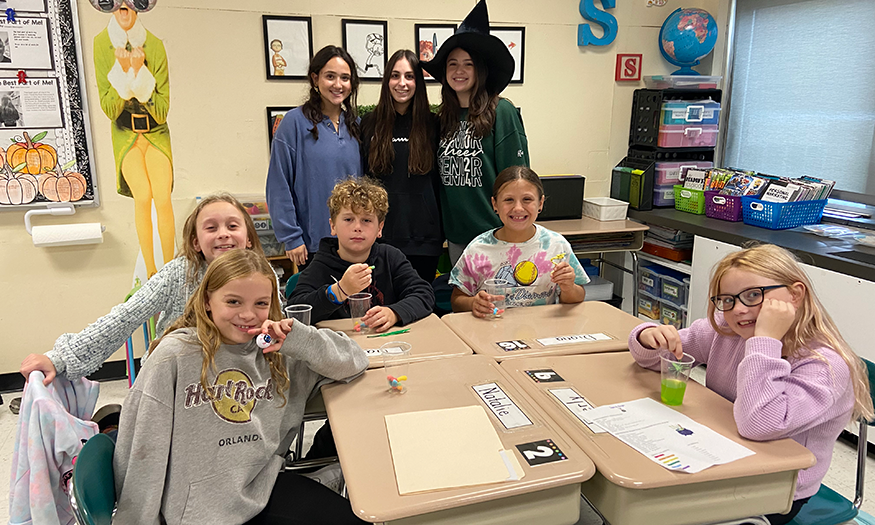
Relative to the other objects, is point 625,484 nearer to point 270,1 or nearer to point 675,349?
point 675,349

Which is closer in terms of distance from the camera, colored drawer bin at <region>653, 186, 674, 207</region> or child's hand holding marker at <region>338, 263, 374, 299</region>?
child's hand holding marker at <region>338, 263, 374, 299</region>

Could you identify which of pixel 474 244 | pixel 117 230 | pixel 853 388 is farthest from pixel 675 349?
pixel 117 230

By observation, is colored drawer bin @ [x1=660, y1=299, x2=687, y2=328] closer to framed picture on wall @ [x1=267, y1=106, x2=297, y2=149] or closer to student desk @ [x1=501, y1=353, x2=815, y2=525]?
student desk @ [x1=501, y1=353, x2=815, y2=525]

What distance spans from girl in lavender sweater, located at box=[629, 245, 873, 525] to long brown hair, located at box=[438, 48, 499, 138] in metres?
1.40

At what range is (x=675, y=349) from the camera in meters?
1.58

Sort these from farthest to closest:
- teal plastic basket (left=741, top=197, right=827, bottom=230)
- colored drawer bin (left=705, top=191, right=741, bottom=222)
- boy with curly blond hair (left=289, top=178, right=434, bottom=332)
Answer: colored drawer bin (left=705, top=191, right=741, bottom=222) < teal plastic basket (left=741, top=197, right=827, bottom=230) < boy with curly blond hair (left=289, top=178, right=434, bottom=332)

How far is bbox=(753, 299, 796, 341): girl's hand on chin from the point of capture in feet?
4.53

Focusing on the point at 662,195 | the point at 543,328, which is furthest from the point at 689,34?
the point at 543,328

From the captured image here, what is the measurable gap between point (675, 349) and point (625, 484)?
1.87ft

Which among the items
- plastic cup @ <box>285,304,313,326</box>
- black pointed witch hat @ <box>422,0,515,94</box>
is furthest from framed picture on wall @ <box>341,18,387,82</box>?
plastic cup @ <box>285,304,313,326</box>

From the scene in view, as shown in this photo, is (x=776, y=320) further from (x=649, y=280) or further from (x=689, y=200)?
(x=649, y=280)

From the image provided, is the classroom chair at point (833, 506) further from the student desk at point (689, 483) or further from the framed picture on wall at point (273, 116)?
the framed picture on wall at point (273, 116)

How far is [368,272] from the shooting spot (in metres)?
1.94

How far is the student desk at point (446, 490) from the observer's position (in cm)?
107
